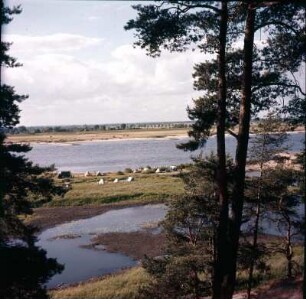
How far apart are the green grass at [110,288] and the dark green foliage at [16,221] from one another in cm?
939

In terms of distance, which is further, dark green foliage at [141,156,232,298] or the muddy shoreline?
the muddy shoreline

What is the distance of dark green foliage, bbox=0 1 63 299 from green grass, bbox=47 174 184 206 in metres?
33.1

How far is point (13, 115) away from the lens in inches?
520

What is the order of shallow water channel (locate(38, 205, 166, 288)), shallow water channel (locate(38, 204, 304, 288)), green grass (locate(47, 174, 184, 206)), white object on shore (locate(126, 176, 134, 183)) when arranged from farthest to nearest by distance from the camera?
white object on shore (locate(126, 176, 134, 183))
green grass (locate(47, 174, 184, 206))
shallow water channel (locate(38, 204, 304, 288))
shallow water channel (locate(38, 205, 166, 288))

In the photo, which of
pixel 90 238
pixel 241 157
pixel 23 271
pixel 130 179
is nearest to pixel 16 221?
pixel 23 271

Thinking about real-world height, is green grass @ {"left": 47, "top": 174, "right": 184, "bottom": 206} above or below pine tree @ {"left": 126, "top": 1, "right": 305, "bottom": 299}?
below

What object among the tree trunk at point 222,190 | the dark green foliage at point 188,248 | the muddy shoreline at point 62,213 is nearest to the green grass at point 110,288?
the dark green foliage at point 188,248

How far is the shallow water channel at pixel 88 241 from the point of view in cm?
2711

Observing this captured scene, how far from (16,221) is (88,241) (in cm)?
2191

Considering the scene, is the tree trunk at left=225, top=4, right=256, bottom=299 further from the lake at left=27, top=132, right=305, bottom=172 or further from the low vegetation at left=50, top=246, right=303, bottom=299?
the lake at left=27, top=132, right=305, bottom=172

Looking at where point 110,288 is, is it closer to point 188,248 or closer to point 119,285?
point 119,285

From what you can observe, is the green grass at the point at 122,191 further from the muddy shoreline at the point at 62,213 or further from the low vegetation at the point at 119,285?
the low vegetation at the point at 119,285

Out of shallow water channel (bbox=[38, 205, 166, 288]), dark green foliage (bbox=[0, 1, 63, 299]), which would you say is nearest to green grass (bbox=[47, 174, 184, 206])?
shallow water channel (bbox=[38, 205, 166, 288])

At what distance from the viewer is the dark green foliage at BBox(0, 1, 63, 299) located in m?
11.6
